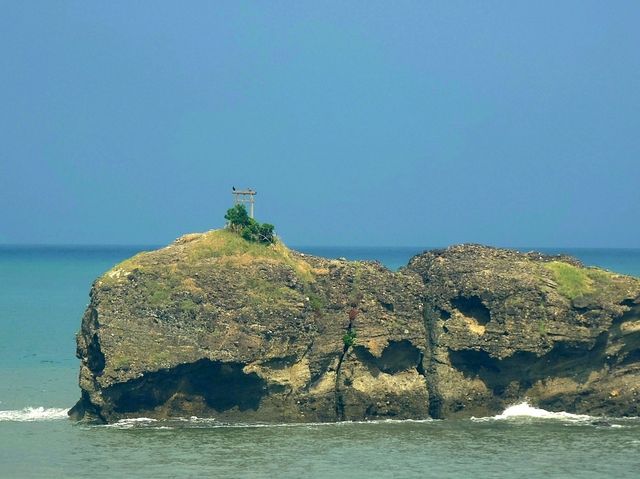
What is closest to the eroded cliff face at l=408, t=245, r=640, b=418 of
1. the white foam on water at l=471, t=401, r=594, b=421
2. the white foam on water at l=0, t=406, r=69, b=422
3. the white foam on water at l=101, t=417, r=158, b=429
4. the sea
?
the white foam on water at l=471, t=401, r=594, b=421

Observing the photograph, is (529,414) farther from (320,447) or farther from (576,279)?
(320,447)

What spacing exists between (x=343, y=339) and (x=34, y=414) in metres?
15.2

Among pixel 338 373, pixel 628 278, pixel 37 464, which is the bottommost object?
pixel 37 464

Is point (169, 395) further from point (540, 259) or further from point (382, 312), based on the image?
point (540, 259)

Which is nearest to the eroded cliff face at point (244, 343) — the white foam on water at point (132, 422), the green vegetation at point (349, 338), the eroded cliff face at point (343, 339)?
the eroded cliff face at point (343, 339)

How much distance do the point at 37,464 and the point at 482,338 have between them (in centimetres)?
2144

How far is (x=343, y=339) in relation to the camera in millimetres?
63719

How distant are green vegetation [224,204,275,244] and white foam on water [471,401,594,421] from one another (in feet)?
43.5

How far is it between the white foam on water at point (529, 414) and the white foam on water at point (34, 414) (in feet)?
64.2

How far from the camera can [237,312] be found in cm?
6288

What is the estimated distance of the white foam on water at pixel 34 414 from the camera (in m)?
63.9

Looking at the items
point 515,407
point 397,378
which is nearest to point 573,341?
point 515,407

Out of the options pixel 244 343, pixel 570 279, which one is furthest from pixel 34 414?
pixel 570 279

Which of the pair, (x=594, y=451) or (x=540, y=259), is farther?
(x=540, y=259)
